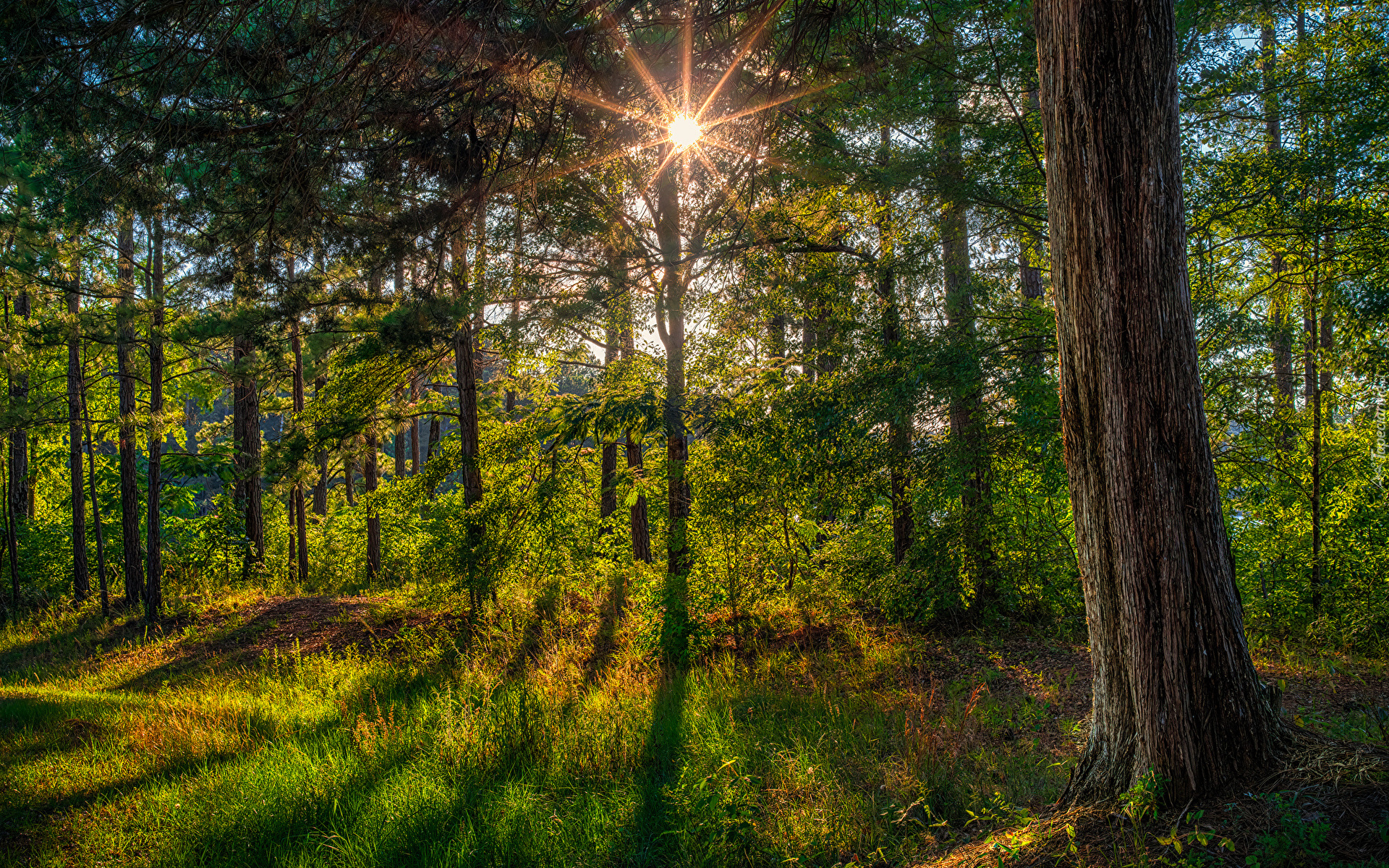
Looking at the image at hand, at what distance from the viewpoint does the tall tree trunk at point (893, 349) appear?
714 cm

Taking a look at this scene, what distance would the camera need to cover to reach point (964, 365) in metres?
6.45

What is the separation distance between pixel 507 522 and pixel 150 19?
19.5 feet

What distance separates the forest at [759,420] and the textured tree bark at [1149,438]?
0.06 feet

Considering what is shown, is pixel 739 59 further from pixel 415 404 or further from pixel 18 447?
pixel 18 447

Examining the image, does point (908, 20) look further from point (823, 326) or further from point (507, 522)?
point (507, 522)

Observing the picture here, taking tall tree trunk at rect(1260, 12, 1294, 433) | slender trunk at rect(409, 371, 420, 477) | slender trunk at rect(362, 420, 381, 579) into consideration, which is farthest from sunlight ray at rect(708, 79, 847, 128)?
slender trunk at rect(362, 420, 381, 579)

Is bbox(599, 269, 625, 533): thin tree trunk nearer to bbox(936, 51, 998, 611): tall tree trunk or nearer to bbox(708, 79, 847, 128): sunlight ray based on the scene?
bbox(708, 79, 847, 128): sunlight ray

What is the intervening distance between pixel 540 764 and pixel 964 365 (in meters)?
5.30

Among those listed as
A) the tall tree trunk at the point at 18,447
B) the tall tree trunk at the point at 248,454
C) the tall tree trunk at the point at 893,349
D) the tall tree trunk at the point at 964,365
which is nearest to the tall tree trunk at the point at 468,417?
the tall tree trunk at the point at 248,454

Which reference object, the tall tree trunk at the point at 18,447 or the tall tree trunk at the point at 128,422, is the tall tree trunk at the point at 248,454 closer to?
the tall tree trunk at the point at 128,422

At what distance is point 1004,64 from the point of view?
6.38m

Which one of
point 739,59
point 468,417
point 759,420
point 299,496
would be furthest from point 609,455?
point 739,59

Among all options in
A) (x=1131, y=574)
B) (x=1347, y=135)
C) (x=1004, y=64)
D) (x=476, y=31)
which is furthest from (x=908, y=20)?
(x=1131, y=574)

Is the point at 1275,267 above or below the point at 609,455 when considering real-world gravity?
above
